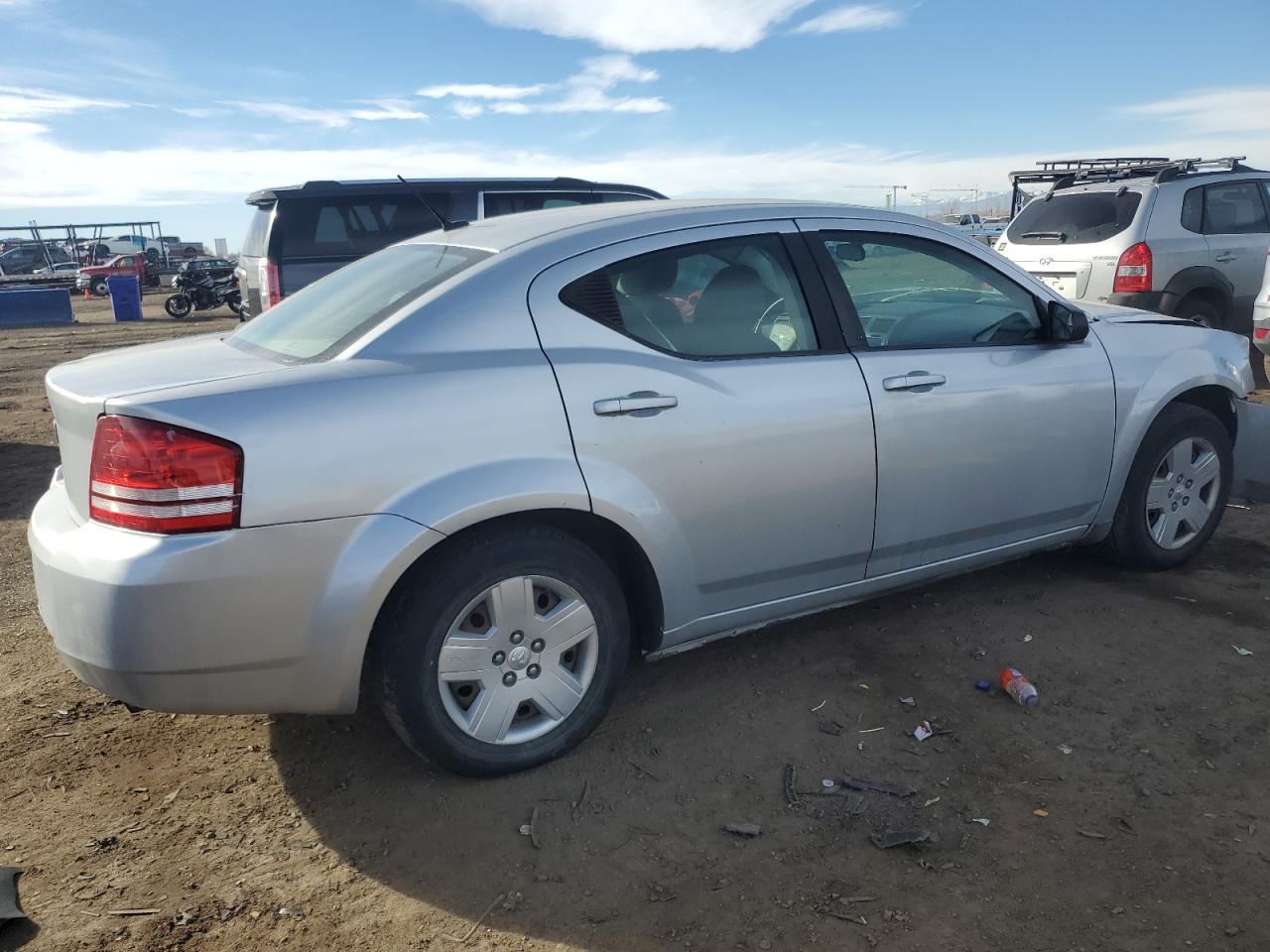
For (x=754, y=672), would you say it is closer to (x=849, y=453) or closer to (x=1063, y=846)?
(x=849, y=453)

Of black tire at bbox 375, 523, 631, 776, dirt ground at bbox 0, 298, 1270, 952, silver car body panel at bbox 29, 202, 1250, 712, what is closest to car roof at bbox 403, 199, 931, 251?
silver car body panel at bbox 29, 202, 1250, 712

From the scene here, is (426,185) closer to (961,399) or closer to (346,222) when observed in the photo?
(346,222)

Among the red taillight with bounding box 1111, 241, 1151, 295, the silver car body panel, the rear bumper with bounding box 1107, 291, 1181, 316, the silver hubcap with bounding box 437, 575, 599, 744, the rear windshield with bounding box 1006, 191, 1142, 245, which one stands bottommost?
the silver hubcap with bounding box 437, 575, 599, 744

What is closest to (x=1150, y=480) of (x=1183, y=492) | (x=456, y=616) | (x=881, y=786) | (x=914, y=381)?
(x=1183, y=492)

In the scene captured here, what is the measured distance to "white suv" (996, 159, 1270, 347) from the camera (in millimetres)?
8164

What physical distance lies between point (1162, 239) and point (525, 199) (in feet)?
18.6

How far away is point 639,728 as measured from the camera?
3.31 m

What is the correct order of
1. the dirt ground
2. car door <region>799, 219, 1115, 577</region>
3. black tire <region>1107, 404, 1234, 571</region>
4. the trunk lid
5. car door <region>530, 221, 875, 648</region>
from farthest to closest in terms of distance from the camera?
black tire <region>1107, 404, 1234, 571</region>
car door <region>799, 219, 1115, 577</region>
car door <region>530, 221, 875, 648</region>
the trunk lid
the dirt ground

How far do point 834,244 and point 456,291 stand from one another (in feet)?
4.66

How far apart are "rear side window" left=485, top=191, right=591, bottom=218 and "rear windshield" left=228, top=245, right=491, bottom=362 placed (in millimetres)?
6128

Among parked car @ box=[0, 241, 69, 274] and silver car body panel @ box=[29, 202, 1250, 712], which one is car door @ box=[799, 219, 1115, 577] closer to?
silver car body panel @ box=[29, 202, 1250, 712]

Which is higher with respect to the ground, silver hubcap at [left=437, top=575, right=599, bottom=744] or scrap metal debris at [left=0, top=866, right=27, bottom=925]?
silver hubcap at [left=437, top=575, right=599, bottom=744]

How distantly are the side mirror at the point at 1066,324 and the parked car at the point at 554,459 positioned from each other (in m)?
0.01

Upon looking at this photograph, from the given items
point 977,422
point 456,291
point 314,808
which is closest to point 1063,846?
point 977,422
